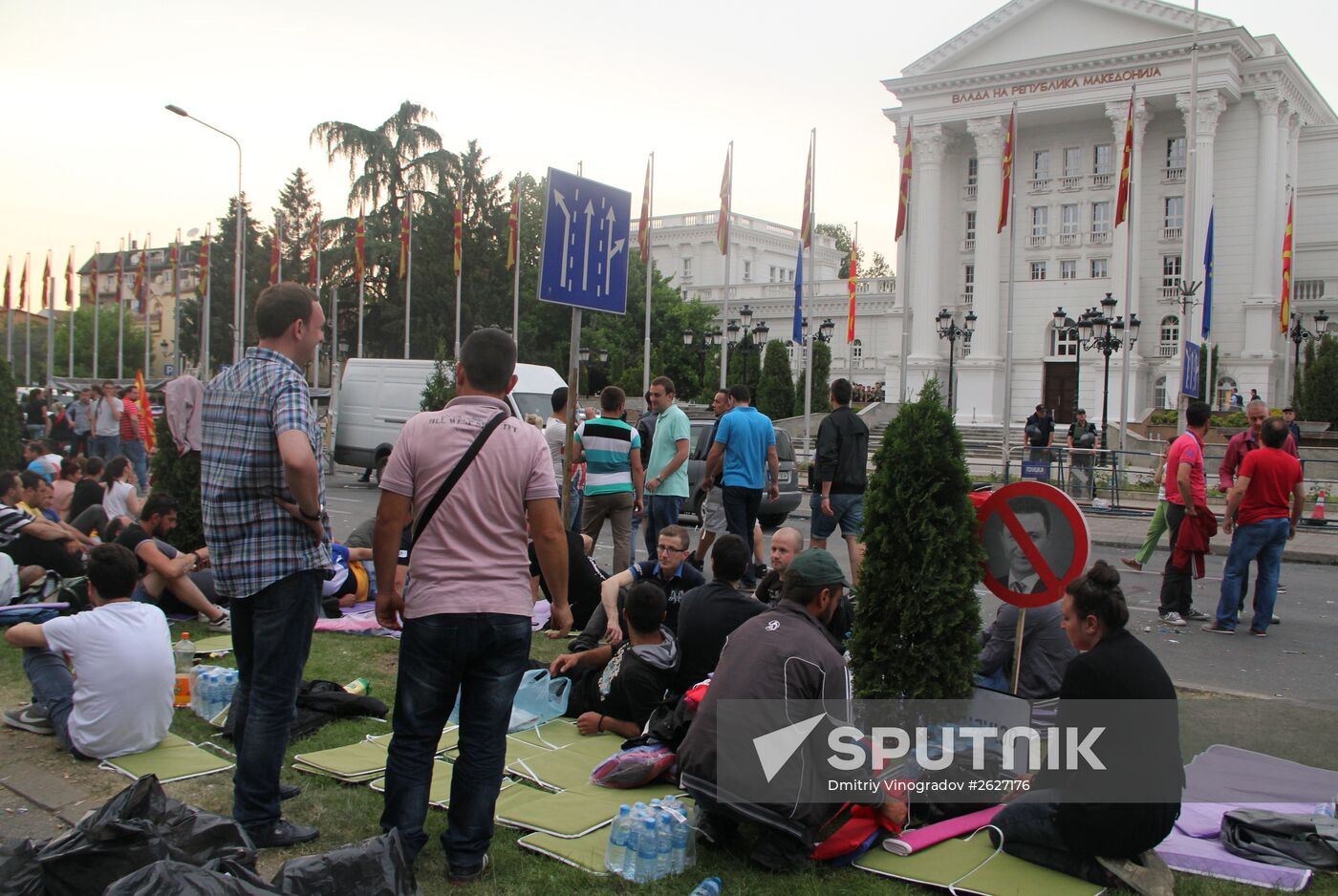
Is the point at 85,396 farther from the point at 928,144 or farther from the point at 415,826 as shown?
the point at 928,144

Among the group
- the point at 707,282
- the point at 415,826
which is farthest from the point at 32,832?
the point at 707,282

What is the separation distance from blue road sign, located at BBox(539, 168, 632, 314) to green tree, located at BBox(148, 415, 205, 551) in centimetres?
406

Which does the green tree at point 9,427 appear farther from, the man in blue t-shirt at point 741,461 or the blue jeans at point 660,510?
the man in blue t-shirt at point 741,461

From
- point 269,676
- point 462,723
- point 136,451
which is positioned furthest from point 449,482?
point 136,451

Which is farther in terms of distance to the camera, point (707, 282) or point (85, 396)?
point (707, 282)

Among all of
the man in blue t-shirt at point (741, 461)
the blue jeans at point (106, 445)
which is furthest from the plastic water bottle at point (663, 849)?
the blue jeans at point (106, 445)

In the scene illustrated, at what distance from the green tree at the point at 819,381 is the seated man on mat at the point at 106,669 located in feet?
150

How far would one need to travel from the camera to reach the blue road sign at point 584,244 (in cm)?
675

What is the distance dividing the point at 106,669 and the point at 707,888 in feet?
10.4

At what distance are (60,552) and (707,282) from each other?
75.6m

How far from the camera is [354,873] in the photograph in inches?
137

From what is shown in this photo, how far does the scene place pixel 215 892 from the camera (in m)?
3.11

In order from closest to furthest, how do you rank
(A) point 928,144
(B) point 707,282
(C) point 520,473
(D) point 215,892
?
(D) point 215,892 < (C) point 520,473 < (A) point 928,144 < (B) point 707,282

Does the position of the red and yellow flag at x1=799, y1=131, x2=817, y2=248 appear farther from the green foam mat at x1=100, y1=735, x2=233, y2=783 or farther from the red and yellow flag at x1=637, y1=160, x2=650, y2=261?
the green foam mat at x1=100, y1=735, x2=233, y2=783
